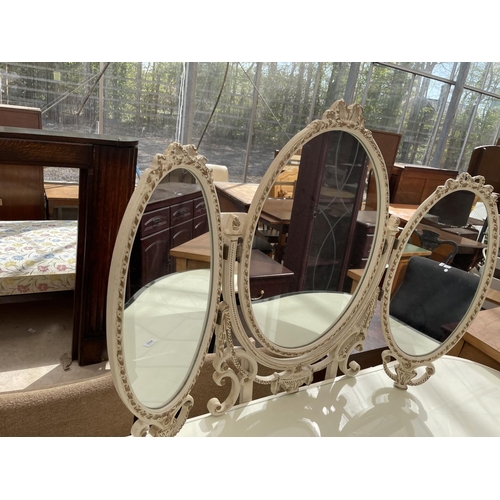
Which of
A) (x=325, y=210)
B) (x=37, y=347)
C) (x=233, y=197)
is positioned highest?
(x=325, y=210)

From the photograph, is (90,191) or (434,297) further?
(90,191)

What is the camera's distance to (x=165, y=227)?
50 cm

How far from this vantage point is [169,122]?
9.53 feet

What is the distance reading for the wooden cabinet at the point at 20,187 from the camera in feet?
4.82

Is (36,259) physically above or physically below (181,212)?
below

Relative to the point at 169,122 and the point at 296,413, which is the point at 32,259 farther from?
the point at 169,122

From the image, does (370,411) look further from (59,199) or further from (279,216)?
(59,199)

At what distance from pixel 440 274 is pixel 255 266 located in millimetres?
443

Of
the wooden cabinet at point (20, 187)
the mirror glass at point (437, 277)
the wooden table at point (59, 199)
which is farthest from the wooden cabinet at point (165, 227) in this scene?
the wooden table at point (59, 199)

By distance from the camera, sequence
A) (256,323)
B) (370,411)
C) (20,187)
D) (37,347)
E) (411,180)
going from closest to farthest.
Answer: (256,323), (370,411), (37,347), (20,187), (411,180)

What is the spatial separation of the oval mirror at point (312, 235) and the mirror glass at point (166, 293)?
70 millimetres

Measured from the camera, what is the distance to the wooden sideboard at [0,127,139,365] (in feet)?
2.62

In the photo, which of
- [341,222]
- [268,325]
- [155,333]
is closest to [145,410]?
[155,333]

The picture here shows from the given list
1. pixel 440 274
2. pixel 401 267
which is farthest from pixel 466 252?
pixel 401 267
